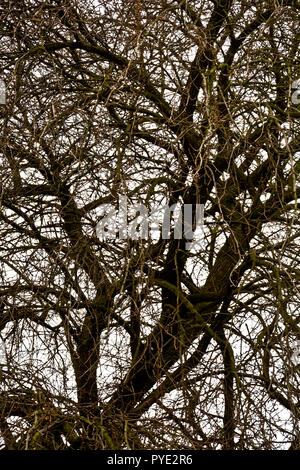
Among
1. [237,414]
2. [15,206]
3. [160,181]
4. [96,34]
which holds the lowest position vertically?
[237,414]

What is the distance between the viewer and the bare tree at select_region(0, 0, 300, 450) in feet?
14.9

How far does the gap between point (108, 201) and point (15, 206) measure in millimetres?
828

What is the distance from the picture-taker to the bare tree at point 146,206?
4.55 m

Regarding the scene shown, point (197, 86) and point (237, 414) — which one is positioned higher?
point (197, 86)

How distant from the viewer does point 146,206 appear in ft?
16.6

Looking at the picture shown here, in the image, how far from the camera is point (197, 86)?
5.25 m

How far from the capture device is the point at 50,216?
5.71 meters

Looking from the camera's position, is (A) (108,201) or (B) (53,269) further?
(A) (108,201)
